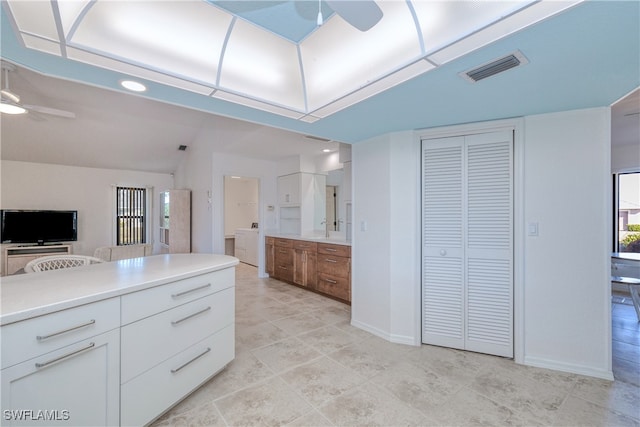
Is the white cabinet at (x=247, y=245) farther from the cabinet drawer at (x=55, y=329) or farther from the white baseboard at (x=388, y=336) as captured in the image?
the cabinet drawer at (x=55, y=329)

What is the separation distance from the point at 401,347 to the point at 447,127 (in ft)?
7.08

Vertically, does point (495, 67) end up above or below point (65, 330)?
above

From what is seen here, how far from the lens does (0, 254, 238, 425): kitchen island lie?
3.50 feet

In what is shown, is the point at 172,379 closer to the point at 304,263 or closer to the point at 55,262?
the point at 55,262

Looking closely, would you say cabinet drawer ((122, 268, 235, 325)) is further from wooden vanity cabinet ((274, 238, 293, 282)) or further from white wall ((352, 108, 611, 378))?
wooden vanity cabinet ((274, 238, 293, 282))

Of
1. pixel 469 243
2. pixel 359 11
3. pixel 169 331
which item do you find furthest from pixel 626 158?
pixel 169 331

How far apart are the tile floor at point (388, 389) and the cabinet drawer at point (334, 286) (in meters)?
0.94

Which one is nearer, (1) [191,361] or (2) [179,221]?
(1) [191,361]

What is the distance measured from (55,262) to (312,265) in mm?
2998

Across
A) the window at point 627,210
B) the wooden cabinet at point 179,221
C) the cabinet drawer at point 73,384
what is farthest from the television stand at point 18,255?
the window at point 627,210

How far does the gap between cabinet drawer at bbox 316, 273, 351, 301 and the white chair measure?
2.75 metres

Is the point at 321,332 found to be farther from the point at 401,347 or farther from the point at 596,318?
the point at 596,318

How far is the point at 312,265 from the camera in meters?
4.35

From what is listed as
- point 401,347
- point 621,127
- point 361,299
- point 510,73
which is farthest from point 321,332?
point 621,127
